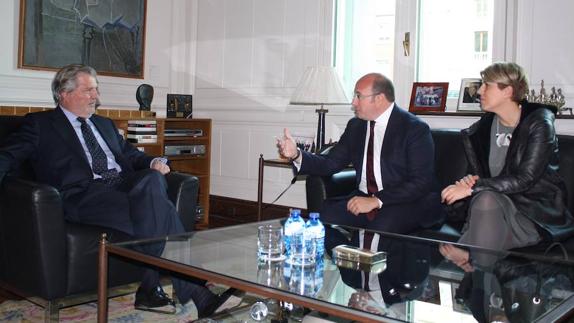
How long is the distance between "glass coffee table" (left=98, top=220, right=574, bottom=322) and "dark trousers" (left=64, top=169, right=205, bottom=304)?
51cm

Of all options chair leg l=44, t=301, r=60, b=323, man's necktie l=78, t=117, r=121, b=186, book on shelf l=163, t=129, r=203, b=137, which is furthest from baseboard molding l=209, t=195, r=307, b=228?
chair leg l=44, t=301, r=60, b=323

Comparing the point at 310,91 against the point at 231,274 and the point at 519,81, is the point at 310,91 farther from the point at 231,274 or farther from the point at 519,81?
the point at 231,274

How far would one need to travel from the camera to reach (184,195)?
293 centimetres

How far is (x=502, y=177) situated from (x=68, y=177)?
6.38 feet

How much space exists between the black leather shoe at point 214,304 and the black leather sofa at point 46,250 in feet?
1.56

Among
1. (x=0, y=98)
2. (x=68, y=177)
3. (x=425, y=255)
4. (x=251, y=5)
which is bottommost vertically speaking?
(x=425, y=255)

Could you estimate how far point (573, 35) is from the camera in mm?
3322

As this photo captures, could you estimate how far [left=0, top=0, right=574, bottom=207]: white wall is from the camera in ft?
13.9

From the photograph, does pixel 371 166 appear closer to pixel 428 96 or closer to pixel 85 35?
pixel 428 96

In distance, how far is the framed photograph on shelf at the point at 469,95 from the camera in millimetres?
3607

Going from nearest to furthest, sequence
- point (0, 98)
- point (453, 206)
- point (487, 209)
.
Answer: point (487, 209) < point (453, 206) < point (0, 98)

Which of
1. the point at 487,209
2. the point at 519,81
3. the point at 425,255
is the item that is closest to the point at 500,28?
the point at 519,81

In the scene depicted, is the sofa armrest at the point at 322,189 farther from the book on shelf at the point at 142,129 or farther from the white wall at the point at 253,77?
the book on shelf at the point at 142,129

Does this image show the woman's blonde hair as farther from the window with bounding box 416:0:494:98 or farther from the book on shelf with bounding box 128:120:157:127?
the book on shelf with bounding box 128:120:157:127
